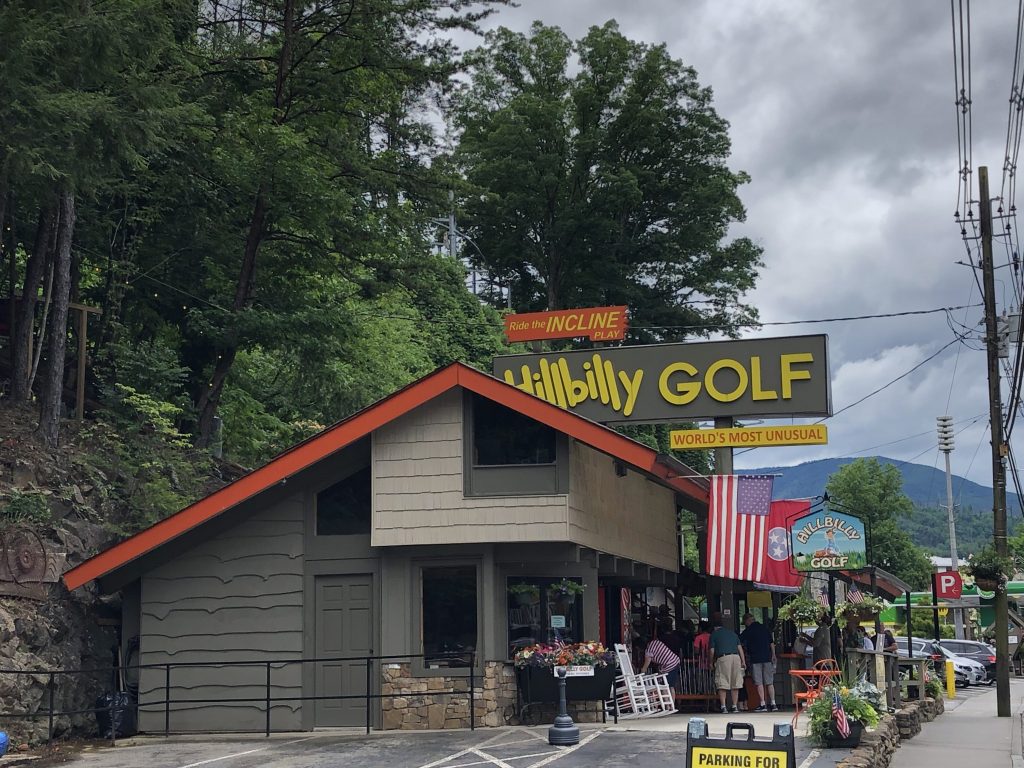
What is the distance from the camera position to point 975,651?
41156mm

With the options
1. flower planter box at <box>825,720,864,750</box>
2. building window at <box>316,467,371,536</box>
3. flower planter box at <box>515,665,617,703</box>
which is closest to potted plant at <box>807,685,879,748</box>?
flower planter box at <box>825,720,864,750</box>

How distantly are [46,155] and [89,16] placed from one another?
92.2 inches

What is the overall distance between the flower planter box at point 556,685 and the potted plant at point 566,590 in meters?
1.31

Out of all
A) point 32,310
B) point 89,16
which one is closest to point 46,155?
point 89,16

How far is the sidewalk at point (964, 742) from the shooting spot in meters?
16.0

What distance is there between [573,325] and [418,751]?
13498 mm

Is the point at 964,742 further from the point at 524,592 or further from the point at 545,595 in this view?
the point at 524,592

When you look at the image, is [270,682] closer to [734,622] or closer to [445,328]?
[734,622]

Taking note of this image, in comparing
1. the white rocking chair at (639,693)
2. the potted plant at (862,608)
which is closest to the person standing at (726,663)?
the white rocking chair at (639,693)

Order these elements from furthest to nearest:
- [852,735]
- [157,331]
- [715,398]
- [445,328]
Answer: [445,328] < [157,331] < [715,398] < [852,735]

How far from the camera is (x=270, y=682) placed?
17.8 meters

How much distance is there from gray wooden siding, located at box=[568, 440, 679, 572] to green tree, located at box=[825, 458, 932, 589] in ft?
134

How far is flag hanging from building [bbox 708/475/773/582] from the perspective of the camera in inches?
718

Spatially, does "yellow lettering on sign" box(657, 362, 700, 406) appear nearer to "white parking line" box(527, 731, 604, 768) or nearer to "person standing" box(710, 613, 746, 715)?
"person standing" box(710, 613, 746, 715)
